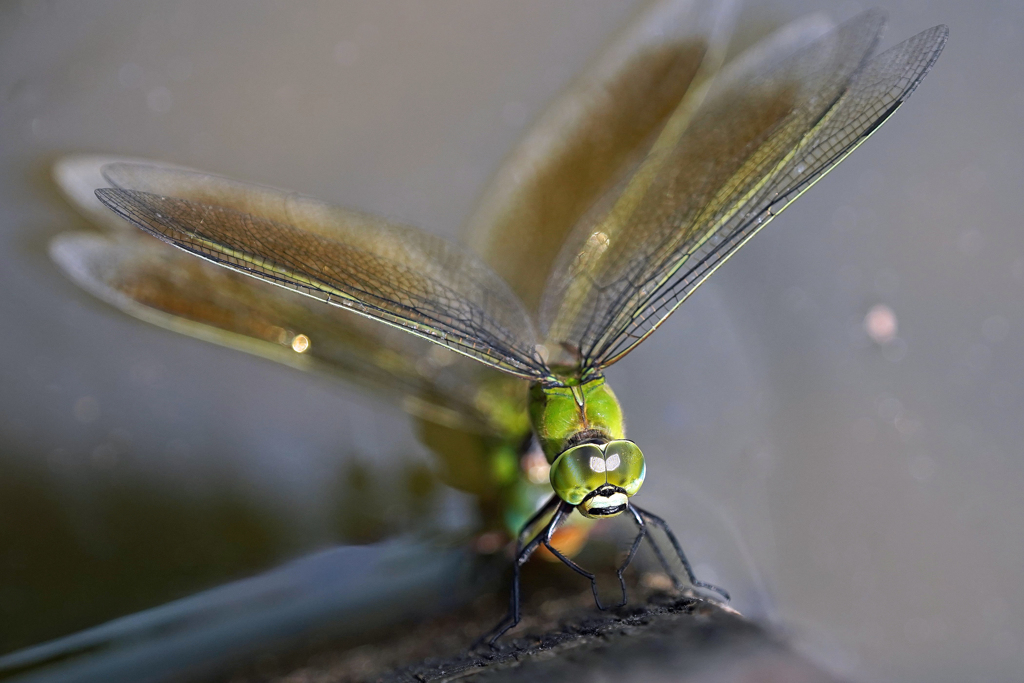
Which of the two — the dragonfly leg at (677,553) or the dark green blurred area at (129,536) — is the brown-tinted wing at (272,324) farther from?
the dragonfly leg at (677,553)

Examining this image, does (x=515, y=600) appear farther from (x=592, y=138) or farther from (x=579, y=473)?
(x=592, y=138)

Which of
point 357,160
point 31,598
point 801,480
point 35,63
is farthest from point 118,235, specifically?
point 801,480

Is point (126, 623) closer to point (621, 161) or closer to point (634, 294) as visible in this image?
point (634, 294)

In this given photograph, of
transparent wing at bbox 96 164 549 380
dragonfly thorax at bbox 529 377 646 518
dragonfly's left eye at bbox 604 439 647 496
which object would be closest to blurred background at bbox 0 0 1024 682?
transparent wing at bbox 96 164 549 380

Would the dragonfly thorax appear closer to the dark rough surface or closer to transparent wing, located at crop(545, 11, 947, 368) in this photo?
transparent wing, located at crop(545, 11, 947, 368)

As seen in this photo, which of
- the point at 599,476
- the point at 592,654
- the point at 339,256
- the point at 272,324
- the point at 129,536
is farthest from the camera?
the point at 272,324

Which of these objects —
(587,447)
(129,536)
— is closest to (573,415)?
(587,447)
